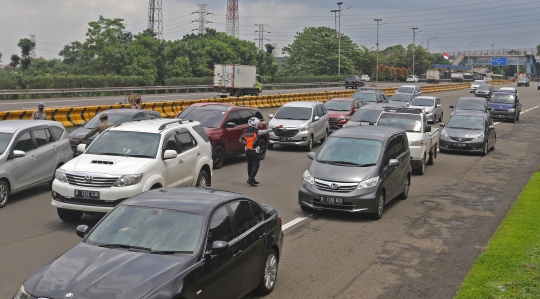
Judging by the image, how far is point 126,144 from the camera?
43.6ft

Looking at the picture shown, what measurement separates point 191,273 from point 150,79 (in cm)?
7225

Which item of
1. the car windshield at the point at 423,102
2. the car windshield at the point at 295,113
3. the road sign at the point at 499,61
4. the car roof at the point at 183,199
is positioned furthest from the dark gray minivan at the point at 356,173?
the road sign at the point at 499,61

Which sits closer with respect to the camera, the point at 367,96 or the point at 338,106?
the point at 338,106

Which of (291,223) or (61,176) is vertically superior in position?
(61,176)

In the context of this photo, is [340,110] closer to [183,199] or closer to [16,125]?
[16,125]

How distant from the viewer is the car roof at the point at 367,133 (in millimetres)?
15109

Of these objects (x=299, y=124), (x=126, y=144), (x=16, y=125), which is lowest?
(x=126, y=144)

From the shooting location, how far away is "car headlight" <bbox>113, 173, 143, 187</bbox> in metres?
11.9

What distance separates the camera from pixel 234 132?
69.2ft

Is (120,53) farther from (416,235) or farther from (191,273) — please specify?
(191,273)

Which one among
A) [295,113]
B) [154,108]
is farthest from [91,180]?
[154,108]

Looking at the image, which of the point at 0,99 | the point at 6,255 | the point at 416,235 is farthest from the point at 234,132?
the point at 0,99

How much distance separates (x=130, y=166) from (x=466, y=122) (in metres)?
17.8

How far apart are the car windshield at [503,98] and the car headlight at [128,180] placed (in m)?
35.4
